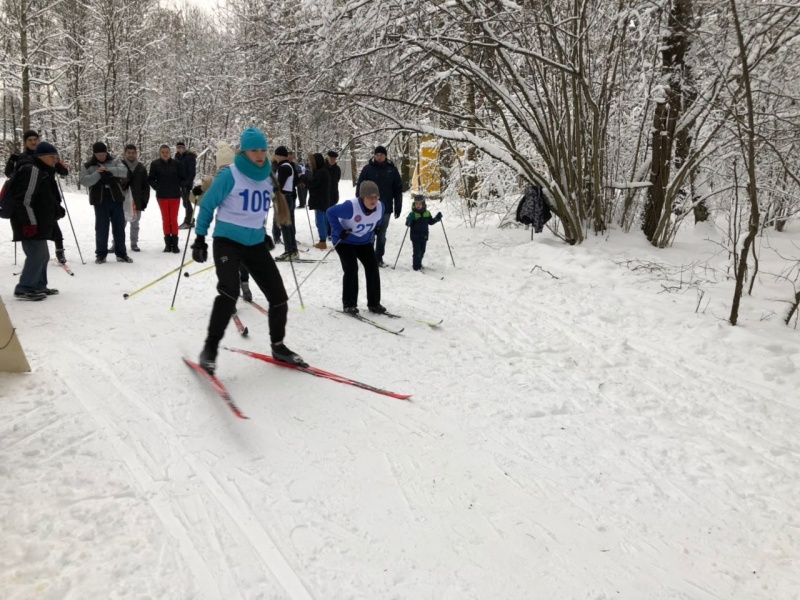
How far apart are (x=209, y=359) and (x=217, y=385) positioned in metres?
0.29

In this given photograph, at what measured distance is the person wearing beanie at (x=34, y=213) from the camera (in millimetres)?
5625

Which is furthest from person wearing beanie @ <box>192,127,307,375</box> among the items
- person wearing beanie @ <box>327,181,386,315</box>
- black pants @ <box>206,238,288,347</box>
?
person wearing beanie @ <box>327,181,386,315</box>

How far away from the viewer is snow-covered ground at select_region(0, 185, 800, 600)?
232 cm

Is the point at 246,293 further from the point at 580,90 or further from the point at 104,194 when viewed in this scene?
the point at 580,90

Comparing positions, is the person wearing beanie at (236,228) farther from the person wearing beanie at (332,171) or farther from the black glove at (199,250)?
the person wearing beanie at (332,171)

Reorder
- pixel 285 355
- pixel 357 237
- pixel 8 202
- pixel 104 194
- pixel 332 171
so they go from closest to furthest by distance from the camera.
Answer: pixel 285 355
pixel 8 202
pixel 357 237
pixel 104 194
pixel 332 171

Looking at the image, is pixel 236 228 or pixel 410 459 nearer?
pixel 410 459

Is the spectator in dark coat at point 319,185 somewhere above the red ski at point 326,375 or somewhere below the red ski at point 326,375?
above

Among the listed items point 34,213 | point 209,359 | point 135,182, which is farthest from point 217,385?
point 135,182

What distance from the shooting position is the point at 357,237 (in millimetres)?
5805

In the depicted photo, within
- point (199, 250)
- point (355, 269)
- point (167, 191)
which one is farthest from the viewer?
point (167, 191)

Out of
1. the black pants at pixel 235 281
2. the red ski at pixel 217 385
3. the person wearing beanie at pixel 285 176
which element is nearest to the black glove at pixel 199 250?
the black pants at pixel 235 281

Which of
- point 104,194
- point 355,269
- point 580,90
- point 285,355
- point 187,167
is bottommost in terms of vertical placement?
point 285,355

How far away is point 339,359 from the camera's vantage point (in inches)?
187
